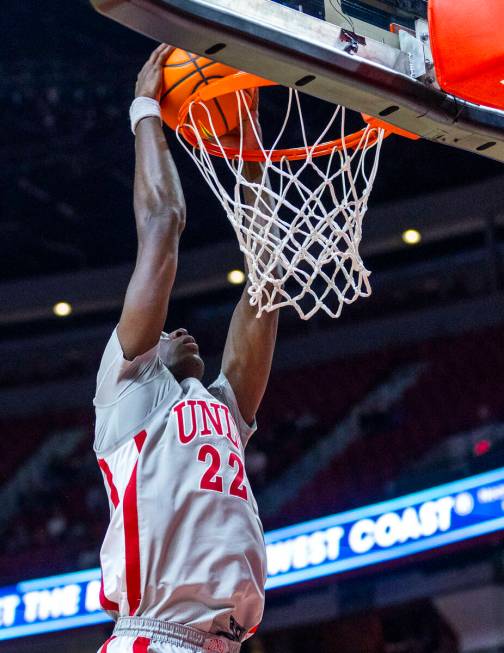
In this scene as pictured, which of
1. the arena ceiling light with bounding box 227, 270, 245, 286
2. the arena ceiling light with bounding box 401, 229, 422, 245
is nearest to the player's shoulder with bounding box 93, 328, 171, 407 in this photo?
the arena ceiling light with bounding box 401, 229, 422, 245

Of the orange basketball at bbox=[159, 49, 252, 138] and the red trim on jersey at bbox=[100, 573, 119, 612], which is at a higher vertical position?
the orange basketball at bbox=[159, 49, 252, 138]

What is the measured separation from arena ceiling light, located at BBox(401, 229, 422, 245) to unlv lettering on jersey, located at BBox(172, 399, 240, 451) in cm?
1023

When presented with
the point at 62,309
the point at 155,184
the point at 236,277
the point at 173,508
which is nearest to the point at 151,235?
the point at 155,184

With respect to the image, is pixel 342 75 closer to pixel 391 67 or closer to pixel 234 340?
pixel 391 67

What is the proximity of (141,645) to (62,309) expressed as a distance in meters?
11.9

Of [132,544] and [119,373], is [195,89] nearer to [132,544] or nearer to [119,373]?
[119,373]

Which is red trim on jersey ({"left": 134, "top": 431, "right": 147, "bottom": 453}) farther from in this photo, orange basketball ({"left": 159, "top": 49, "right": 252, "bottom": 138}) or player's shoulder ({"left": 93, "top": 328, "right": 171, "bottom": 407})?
orange basketball ({"left": 159, "top": 49, "right": 252, "bottom": 138})

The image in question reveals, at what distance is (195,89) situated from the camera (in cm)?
340

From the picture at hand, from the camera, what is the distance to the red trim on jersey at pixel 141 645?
2.67 meters

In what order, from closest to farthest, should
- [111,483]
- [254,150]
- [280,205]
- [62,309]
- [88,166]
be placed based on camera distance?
1. [111,483]
2. [280,205]
3. [254,150]
4. [88,166]
5. [62,309]

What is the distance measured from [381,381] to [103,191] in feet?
12.9

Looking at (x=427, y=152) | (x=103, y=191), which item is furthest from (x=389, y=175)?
(x=103, y=191)

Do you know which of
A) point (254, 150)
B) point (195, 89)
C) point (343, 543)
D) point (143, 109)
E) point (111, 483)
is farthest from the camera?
point (343, 543)

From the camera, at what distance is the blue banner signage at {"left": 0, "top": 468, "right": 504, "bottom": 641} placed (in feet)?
29.6
